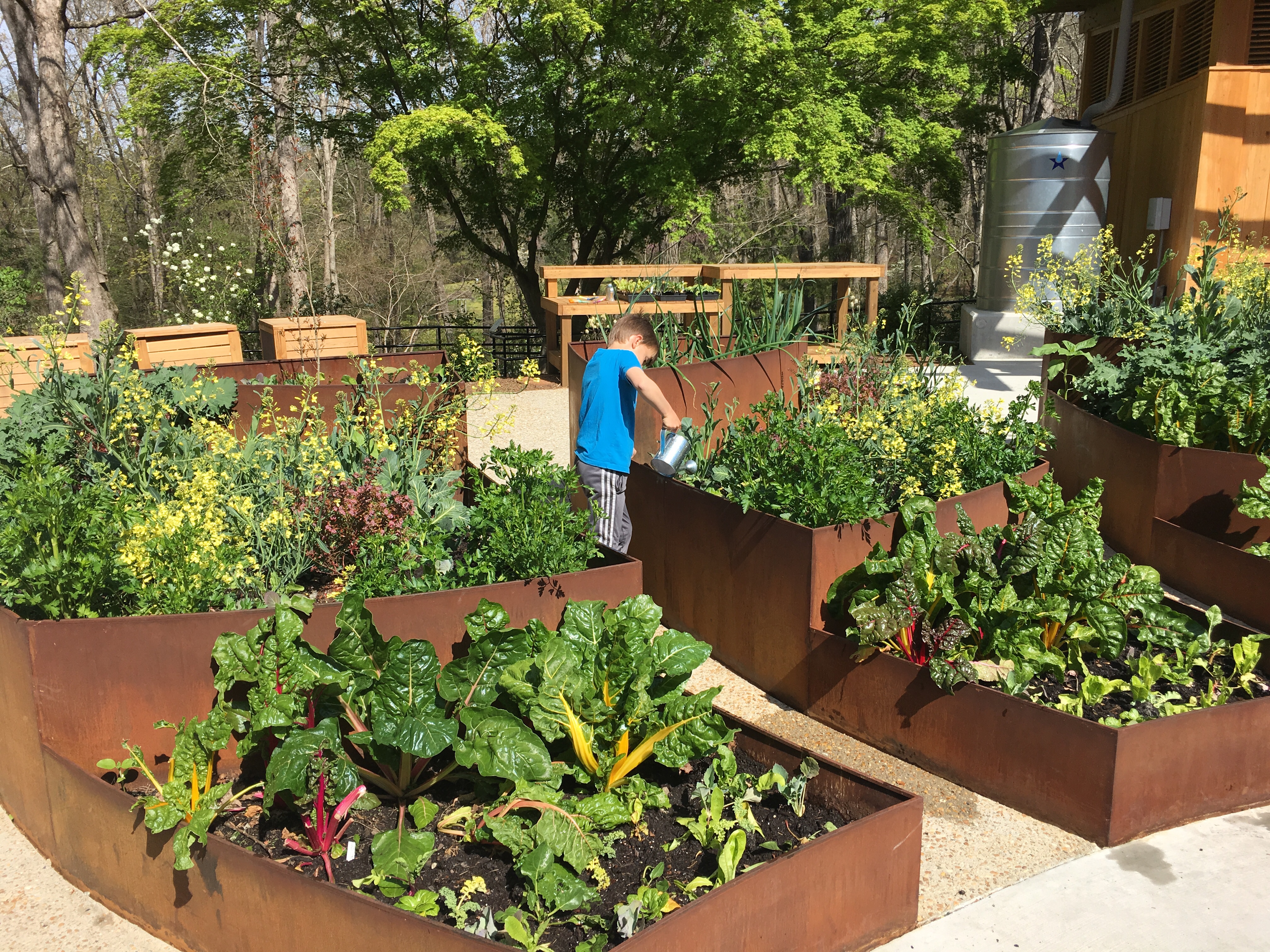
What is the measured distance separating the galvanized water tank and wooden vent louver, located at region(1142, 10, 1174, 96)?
711mm

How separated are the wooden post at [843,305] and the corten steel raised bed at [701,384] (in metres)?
1.07

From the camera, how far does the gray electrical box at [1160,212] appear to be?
1052 cm

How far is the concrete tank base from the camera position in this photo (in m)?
12.0

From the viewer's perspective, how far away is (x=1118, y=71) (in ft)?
39.4

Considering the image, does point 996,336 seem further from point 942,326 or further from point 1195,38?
point 1195,38

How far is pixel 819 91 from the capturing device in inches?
520

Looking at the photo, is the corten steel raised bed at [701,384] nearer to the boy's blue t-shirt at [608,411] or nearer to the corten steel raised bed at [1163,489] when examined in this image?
the boy's blue t-shirt at [608,411]

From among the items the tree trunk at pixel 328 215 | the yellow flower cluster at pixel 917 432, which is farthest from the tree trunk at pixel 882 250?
the tree trunk at pixel 328 215

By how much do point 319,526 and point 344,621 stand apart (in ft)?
3.09

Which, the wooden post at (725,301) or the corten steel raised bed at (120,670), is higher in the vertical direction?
the wooden post at (725,301)

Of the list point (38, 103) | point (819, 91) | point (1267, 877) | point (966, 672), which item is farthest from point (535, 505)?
point (819, 91)

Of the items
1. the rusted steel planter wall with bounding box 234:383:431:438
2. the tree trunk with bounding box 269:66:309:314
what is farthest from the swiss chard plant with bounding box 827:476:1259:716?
the tree trunk with bounding box 269:66:309:314

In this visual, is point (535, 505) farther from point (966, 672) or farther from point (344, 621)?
point (966, 672)

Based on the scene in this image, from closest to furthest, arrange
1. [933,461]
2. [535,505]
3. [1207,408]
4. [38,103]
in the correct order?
[535,505], [933,461], [1207,408], [38,103]
